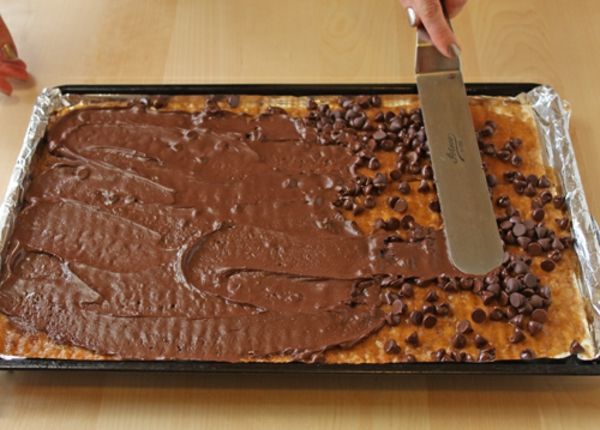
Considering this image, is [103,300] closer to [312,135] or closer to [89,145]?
[89,145]

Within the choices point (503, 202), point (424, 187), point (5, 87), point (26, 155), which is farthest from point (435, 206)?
point (5, 87)

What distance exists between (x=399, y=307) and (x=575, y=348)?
357 mm

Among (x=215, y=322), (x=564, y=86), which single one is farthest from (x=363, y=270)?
(x=564, y=86)

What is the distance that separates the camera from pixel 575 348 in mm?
1263

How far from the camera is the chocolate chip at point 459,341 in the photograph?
4.15 ft

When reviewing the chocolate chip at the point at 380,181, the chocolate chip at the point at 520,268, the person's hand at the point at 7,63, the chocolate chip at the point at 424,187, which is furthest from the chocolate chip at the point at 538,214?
the person's hand at the point at 7,63

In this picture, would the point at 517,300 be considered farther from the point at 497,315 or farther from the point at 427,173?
the point at 427,173

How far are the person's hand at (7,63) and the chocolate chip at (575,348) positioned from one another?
1555mm

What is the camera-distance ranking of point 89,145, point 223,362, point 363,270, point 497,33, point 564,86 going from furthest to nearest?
point 497,33 < point 564,86 < point 89,145 < point 363,270 < point 223,362

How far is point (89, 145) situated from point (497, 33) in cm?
121

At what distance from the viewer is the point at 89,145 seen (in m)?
1.56

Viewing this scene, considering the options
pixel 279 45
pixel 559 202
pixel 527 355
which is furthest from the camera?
pixel 279 45

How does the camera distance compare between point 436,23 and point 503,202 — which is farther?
point 503,202

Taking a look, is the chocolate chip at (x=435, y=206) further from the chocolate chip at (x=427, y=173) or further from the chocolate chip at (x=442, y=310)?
the chocolate chip at (x=442, y=310)
